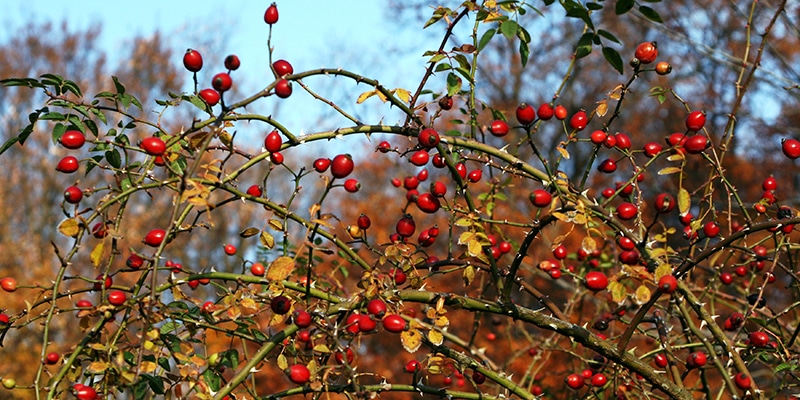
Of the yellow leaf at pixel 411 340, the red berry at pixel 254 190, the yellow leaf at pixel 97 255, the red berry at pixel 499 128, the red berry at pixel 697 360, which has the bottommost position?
the yellow leaf at pixel 411 340

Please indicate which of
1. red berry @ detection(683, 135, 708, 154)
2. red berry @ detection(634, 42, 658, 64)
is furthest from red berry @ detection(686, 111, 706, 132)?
red berry @ detection(634, 42, 658, 64)

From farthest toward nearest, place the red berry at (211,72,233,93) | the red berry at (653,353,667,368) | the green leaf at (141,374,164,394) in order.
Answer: the red berry at (653,353,667,368) < the green leaf at (141,374,164,394) < the red berry at (211,72,233,93)

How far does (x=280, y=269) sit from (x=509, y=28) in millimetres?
713

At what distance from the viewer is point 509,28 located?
170 centimetres

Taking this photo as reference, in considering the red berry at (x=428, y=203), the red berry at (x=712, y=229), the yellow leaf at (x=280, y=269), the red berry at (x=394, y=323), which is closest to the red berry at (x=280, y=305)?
the yellow leaf at (x=280, y=269)

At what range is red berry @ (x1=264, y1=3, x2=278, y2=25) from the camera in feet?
5.10

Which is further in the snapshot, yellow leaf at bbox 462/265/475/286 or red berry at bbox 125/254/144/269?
yellow leaf at bbox 462/265/475/286

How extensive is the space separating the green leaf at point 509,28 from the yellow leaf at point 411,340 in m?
0.64

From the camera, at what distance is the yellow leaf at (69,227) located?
1308mm

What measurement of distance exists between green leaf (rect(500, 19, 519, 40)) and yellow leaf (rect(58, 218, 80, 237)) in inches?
35.6

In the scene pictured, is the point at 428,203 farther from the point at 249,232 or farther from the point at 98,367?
the point at 98,367

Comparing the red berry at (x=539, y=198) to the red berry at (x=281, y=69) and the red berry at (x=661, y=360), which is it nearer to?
the red berry at (x=281, y=69)

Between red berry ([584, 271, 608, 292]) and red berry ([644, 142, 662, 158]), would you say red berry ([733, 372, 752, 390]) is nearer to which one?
red berry ([584, 271, 608, 292])

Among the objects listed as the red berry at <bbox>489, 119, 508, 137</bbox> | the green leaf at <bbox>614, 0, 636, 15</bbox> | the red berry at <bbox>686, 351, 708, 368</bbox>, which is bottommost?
the red berry at <bbox>686, 351, 708, 368</bbox>
